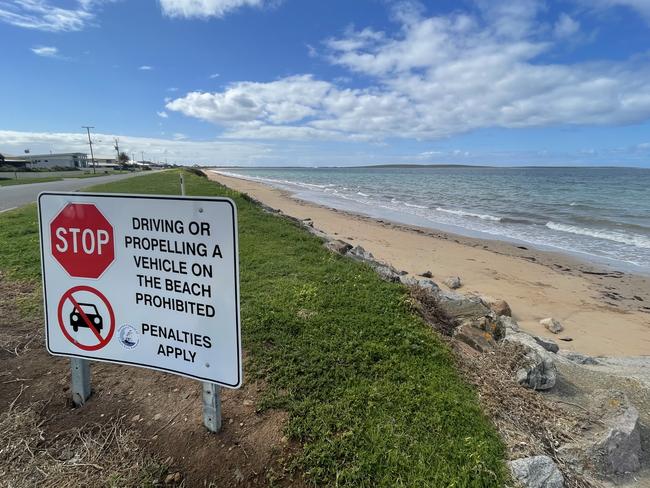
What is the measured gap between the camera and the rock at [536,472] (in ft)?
7.39

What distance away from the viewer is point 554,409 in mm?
3100

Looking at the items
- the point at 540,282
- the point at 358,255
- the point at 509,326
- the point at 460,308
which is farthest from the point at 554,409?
the point at 540,282

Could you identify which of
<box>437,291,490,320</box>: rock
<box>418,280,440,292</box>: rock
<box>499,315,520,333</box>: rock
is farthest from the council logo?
<box>499,315,520,333</box>: rock

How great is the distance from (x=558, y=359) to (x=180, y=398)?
4128 millimetres

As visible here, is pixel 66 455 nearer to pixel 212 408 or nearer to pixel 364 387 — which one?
pixel 212 408

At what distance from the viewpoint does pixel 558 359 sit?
14.5 ft

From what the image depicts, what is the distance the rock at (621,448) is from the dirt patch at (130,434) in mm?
2262

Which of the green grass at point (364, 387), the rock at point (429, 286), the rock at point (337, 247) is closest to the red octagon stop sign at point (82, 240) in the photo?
the green grass at point (364, 387)

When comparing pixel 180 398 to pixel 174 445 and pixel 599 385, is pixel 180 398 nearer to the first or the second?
pixel 174 445

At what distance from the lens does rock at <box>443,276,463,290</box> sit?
9.07 metres

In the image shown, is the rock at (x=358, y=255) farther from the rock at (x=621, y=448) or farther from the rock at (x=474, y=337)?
the rock at (x=621, y=448)

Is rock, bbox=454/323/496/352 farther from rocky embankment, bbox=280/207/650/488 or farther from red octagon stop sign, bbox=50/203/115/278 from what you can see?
red octagon stop sign, bbox=50/203/115/278

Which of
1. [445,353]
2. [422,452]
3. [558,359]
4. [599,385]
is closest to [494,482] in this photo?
[422,452]

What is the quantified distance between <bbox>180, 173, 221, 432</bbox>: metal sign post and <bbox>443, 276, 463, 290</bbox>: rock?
761 cm
